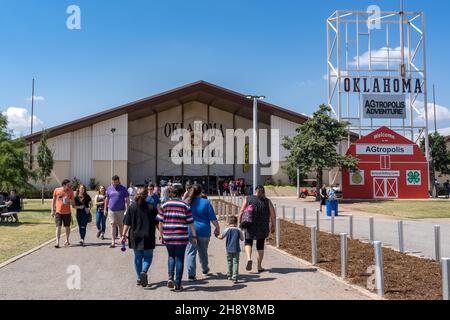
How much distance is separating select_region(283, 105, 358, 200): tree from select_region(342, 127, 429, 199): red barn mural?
2563 millimetres

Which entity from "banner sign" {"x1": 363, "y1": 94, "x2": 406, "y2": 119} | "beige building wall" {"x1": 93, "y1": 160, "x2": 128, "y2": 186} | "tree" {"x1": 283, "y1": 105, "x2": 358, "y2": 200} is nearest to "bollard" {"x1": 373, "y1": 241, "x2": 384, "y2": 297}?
"tree" {"x1": 283, "y1": 105, "x2": 358, "y2": 200}

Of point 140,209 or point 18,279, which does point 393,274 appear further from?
point 18,279

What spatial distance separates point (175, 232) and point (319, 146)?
29.1 metres

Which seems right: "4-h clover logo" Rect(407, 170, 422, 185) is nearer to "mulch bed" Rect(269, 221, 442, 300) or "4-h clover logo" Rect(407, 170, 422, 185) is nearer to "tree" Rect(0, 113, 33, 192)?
"mulch bed" Rect(269, 221, 442, 300)

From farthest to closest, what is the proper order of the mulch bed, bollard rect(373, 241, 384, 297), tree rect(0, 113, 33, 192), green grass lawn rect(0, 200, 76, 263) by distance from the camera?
tree rect(0, 113, 33, 192), green grass lawn rect(0, 200, 76, 263), the mulch bed, bollard rect(373, 241, 384, 297)

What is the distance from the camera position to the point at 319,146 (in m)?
35.2

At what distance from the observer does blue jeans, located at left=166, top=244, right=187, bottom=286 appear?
23.6 ft

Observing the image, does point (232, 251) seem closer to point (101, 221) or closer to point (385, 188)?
point (101, 221)

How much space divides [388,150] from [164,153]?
23.7 metres

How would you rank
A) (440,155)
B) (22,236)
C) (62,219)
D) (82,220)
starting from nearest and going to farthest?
(62,219), (82,220), (22,236), (440,155)

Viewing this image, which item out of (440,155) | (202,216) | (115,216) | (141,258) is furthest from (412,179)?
(141,258)

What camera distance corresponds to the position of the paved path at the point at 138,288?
22.6 feet
